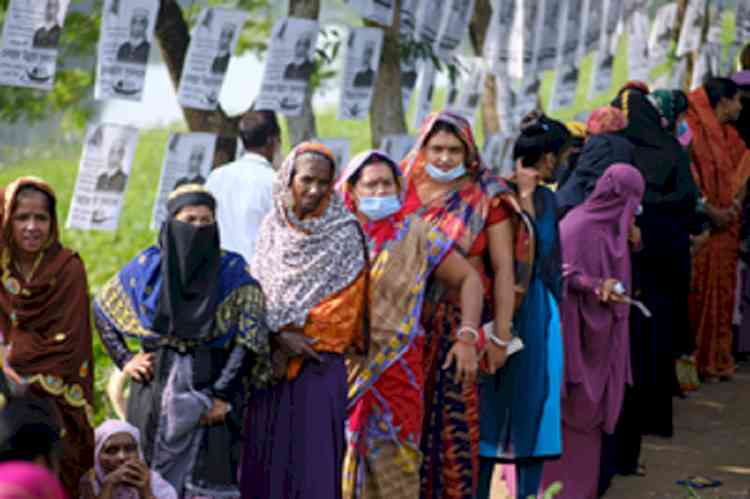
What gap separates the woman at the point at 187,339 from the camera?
4.34 meters

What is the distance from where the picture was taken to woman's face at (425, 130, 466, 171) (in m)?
5.17

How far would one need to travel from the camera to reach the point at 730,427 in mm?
8203

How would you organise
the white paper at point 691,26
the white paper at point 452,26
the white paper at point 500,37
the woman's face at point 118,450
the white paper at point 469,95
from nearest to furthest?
the woman's face at point 118,450 → the white paper at point 452,26 → the white paper at point 469,95 → the white paper at point 500,37 → the white paper at point 691,26

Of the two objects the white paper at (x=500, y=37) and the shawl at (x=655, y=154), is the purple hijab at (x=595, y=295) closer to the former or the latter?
the shawl at (x=655, y=154)

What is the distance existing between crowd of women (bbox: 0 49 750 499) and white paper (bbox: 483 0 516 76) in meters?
3.09

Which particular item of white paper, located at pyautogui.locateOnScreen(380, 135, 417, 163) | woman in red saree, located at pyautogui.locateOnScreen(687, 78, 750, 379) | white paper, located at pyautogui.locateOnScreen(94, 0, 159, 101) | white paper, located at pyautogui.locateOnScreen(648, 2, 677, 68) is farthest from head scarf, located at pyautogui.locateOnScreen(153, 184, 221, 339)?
white paper, located at pyautogui.locateOnScreen(648, 2, 677, 68)

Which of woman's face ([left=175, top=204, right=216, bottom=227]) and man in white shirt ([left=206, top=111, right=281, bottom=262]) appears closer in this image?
woman's face ([left=175, top=204, right=216, bottom=227])

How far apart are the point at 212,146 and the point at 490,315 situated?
5.95ft

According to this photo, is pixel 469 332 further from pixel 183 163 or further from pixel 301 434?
pixel 183 163

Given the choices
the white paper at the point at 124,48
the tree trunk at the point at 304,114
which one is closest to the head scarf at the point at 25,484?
the white paper at the point at 124,48

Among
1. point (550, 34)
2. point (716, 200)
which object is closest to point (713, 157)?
point (716, 200)

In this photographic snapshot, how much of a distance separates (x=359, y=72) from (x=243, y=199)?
6.24 ft

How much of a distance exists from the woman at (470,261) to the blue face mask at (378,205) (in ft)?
1.06

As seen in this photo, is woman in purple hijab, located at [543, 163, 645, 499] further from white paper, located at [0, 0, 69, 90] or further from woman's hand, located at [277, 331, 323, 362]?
white paper, located at [0, 0, 69, 90]
